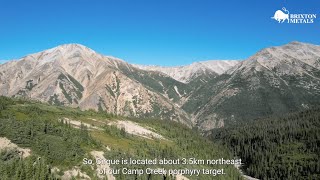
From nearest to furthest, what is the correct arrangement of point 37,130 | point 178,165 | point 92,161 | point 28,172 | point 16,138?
point 28,172 → point 16,138 → point 92,161 → point 37,130 → point 178,165

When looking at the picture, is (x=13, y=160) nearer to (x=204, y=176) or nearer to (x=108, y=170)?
(x=108, y=170)

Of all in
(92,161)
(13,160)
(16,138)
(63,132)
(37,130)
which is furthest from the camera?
(63,132)

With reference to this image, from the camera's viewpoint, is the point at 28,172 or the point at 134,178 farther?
the point at 134,178

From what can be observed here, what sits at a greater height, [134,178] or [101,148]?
[101,148]

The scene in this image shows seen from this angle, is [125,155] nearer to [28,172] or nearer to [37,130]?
[37,130]

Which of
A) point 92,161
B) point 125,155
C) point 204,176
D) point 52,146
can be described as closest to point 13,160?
point 52,146

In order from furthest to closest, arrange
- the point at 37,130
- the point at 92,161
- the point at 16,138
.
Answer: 1. the point at 37,130
2. the point at 92,161
3. the point at 16,138

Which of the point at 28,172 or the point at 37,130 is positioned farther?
the point at 37,130

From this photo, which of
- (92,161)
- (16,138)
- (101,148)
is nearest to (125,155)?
(101,148)

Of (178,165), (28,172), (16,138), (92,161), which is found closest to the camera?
(28,172)
